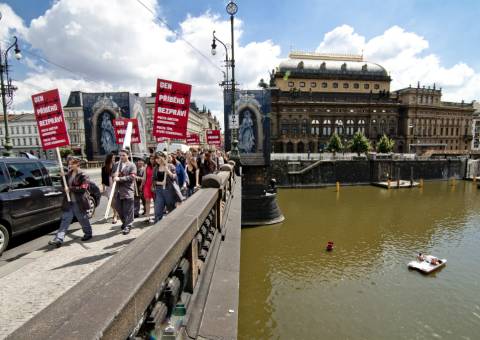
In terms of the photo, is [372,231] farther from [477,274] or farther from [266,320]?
[266,320]

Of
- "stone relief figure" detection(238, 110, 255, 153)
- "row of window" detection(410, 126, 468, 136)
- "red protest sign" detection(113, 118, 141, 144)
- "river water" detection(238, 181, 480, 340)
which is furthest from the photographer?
"row of window" detection(410, 126, 468, 136)

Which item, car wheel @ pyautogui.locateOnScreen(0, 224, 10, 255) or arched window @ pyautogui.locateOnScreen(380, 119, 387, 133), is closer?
car wheel @ pyautogui.locateOnScreen(0, 224, 10, 255)

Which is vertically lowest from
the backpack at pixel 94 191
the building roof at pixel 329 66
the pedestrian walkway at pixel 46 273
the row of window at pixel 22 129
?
the pedestrian walkway at pixel 46 273

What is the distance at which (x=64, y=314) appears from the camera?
3.82ft

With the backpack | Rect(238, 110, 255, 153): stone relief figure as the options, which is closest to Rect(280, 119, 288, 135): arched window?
Rect(238, 110, 255, 153): stone relief figure

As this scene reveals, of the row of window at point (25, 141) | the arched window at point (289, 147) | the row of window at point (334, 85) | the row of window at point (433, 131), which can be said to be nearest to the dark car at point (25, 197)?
the arched window at point (289, 147)

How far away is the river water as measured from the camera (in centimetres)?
998

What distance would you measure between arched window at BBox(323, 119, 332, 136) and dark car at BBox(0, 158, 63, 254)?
68194mm

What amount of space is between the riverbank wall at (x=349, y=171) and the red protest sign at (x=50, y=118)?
35.1 meters

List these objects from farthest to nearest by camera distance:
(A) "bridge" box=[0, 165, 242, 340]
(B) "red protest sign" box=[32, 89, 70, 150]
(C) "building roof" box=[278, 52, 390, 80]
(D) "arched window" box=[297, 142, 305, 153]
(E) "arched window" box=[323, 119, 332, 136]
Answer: (C) "building roof" box=[278, 52, 390, 80] → (E) "arched window" box=[323, 119, 332, 136] → (D) "arched window" box=[297, 142, 305, 153] → (B) "red protest sign" box=[32, 89, 70, 150] → (A) "bridge" box=[0, 165, 242, 340]

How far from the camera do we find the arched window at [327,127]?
69625mm

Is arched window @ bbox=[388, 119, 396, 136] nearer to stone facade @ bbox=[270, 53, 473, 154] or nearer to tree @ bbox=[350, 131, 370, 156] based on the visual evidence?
stone facade @ bbox=[270, 53, 473, 154]

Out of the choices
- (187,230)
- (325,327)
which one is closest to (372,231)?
(325,327)

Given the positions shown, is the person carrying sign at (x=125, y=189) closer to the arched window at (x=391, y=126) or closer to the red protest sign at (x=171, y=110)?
the red protest sign at (x=171, y=110)
